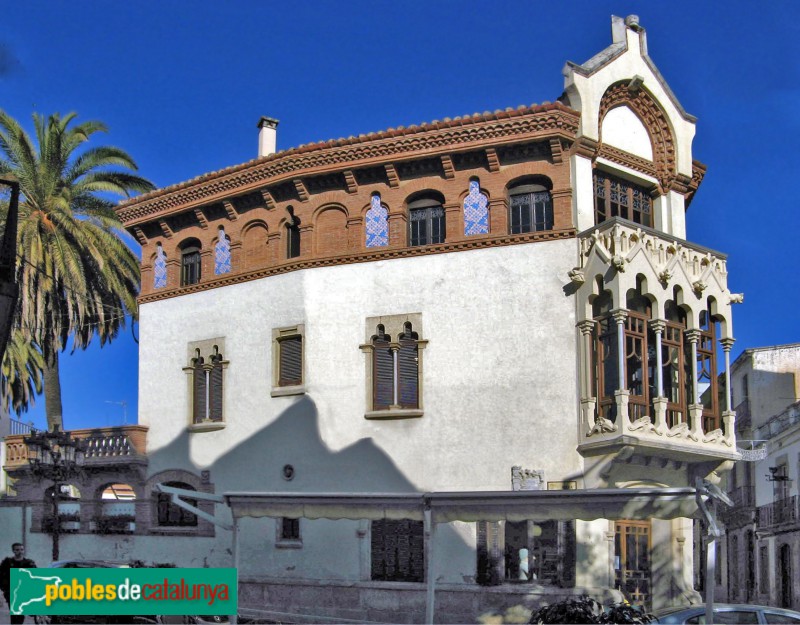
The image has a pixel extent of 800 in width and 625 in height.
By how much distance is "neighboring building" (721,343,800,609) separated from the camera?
4178 centimetres

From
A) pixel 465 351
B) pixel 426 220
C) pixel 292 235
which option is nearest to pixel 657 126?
pixel 426 220

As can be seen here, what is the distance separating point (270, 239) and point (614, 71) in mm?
8852

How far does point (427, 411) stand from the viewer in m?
22.9

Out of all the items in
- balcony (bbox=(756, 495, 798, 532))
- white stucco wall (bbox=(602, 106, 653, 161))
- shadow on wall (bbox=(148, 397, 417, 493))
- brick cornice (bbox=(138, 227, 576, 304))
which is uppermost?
white stucco wall (bbox=(602, 106, 653, 161))

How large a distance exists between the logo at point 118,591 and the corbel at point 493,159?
11798 millimetres

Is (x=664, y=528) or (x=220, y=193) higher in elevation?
(x=220, y=193)

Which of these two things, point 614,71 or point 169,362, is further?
point 169,362

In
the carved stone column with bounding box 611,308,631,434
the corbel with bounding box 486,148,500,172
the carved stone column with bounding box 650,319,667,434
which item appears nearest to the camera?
the carved stone column with bounding box 611,308,631,434

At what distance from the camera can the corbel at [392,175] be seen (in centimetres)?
2392

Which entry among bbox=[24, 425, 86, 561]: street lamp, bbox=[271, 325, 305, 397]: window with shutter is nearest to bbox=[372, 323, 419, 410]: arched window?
bbox=[271, 325, 305, 397]: window with shutter

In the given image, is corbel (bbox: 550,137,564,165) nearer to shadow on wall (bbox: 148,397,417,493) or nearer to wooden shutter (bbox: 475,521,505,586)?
shadow on wall (bbox: 148,397,417,493)

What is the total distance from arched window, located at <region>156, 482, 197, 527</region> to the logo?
11.4m

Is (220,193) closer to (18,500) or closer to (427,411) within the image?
(427,411)

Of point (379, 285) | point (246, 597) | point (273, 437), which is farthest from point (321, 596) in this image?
point (379, 285)
